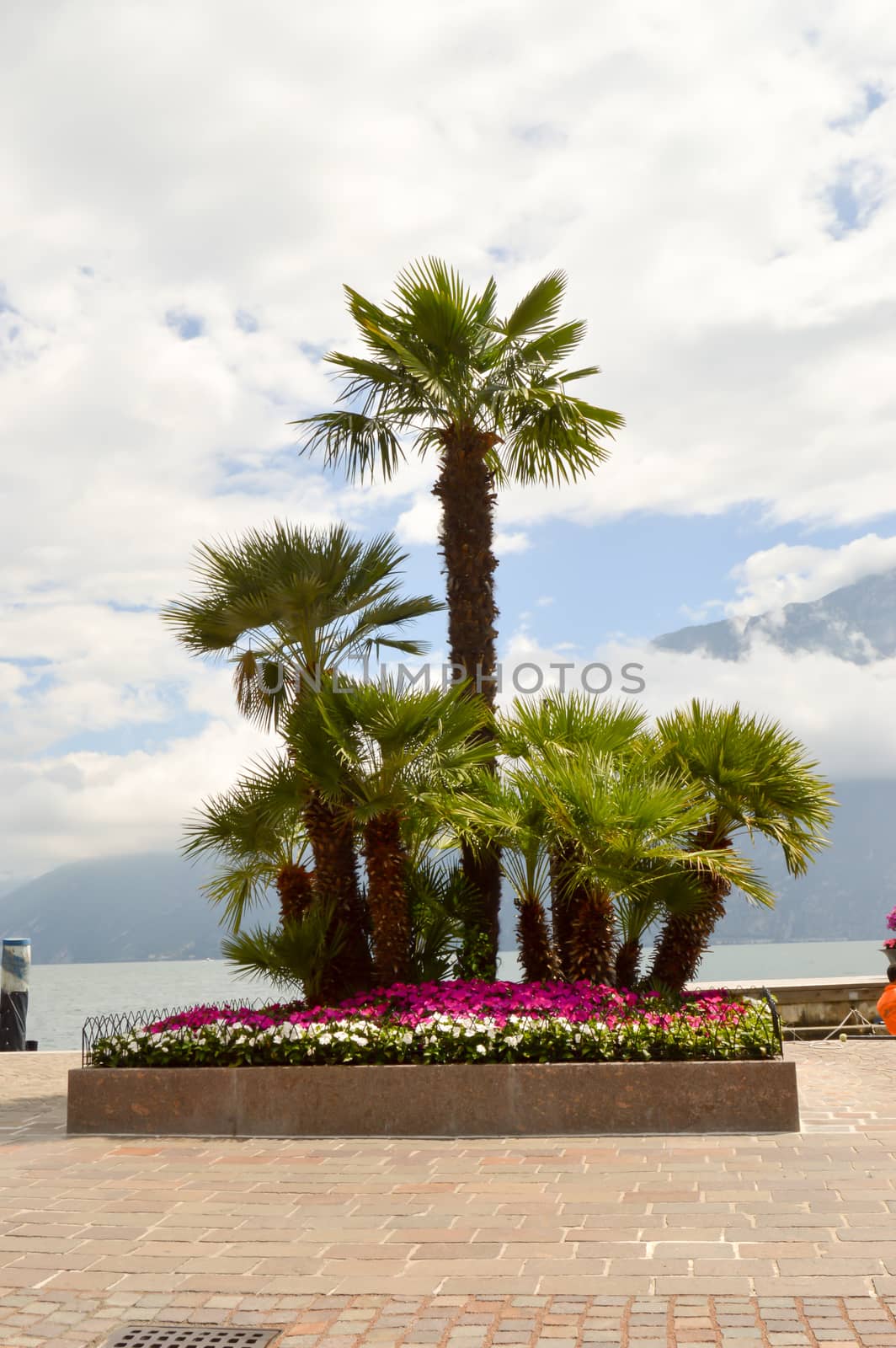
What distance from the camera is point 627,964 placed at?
440 inches

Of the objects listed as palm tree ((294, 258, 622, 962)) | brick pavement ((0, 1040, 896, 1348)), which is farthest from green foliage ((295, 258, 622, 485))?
brick pavement ((0, 1040, 896, 1348))

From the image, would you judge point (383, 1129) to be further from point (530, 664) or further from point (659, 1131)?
point (530, 664)

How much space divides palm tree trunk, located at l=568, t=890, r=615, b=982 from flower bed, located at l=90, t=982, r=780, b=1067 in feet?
1.12

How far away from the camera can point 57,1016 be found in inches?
2101

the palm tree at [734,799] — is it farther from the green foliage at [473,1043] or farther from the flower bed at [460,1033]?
the green foliage at [473,1043]

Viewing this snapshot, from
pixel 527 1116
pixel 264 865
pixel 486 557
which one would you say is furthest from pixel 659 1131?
pixel 486 557

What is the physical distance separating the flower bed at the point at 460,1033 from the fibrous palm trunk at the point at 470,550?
3.40 m

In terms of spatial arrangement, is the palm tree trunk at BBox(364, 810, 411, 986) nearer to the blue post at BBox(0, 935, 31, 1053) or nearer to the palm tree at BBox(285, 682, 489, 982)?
the palm tree at BBox(285, 682, 489, 982)

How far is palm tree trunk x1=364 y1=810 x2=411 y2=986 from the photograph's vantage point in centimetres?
1052

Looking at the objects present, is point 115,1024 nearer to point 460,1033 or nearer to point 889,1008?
point 460,1033

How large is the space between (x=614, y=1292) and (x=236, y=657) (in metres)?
8.31

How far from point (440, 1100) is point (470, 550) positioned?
5.85m

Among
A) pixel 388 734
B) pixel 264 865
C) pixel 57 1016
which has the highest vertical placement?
pixel 388 734

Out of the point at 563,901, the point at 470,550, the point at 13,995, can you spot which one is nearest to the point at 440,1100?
the point at 563,901
